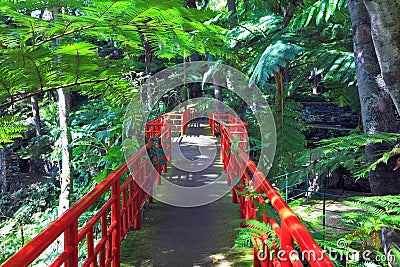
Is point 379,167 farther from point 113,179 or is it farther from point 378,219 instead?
point 113,179

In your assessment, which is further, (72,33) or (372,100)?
(372,100)

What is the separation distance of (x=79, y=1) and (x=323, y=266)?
5.22 ft

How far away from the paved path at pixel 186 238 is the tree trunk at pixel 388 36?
2.35 m

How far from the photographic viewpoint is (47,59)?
6.61ft

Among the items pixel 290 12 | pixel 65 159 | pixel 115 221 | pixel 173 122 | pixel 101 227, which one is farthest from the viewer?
pixel 173 122

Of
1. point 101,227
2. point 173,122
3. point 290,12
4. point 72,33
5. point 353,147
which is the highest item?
point 290,12

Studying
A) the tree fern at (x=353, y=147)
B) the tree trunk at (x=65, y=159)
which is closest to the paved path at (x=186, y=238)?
the tree trunk at (x=65, y=159)

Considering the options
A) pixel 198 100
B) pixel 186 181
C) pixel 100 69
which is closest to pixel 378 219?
pixel 100 69

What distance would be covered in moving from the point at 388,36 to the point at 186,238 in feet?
10.3

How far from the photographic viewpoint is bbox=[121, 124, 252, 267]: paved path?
142 inches

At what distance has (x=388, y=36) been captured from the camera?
5.66 ft

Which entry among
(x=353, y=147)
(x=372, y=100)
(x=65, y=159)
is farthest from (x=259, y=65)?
(x=65, y=159)

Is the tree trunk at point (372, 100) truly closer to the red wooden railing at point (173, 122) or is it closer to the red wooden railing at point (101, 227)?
the red wooden railing at point (101, 227)

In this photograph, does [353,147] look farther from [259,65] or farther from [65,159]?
[65,159]
